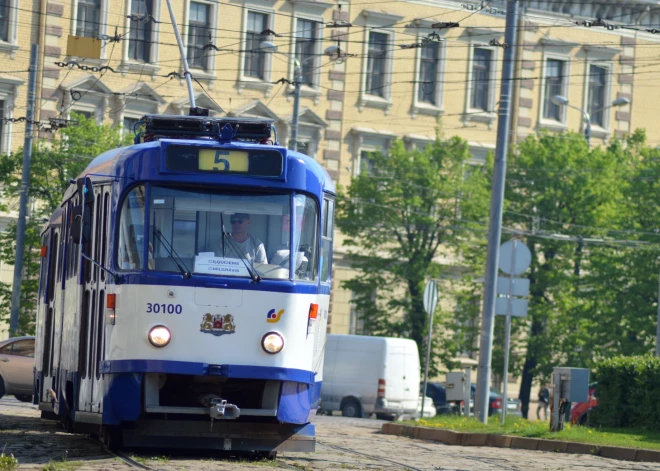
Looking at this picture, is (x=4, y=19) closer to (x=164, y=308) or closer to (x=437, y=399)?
(x=437, y=399)

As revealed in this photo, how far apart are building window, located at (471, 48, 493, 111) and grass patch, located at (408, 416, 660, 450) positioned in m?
28.8

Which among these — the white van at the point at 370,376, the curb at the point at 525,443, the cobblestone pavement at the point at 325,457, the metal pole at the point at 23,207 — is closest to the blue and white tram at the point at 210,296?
the cobblestone pavement at the point at 325,457

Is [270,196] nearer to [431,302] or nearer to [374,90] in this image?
[431,302]

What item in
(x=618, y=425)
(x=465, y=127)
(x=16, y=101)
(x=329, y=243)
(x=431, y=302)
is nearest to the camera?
(x=329, y=243)

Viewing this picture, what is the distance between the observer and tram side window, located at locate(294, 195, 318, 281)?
14023 millimetres

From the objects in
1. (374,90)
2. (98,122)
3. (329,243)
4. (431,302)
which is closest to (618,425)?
(431,302)

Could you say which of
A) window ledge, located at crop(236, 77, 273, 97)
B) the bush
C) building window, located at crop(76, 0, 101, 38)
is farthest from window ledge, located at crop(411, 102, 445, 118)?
the bush

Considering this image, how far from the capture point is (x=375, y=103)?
51.5 meters

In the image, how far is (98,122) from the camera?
A: 148ft

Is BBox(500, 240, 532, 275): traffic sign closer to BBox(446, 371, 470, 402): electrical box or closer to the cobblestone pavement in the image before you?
BBox(446, 371, 470, 402): electrical box

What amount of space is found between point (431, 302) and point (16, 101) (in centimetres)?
2107

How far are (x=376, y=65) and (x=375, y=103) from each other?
1.45 meters

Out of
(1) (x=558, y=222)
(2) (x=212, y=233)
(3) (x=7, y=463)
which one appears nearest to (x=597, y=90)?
(1) (x=558, y=222)

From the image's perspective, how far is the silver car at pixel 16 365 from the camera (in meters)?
29.3
